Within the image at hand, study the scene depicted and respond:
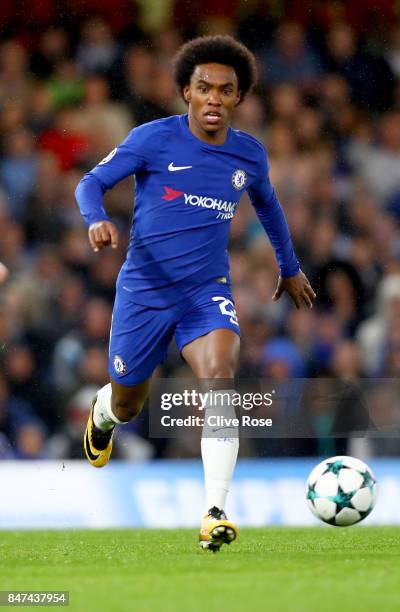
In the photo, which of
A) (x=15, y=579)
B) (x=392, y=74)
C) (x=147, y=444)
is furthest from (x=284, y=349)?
(x=15, y=579)

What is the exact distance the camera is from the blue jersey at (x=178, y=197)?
20.3ft

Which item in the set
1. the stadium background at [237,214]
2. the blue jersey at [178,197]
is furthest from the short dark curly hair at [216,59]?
the stadium background at [237,214]

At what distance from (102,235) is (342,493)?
6.04 ft

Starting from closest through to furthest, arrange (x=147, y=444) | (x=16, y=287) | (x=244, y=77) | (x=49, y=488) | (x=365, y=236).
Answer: (x=244, y=77) → (x=49, y=488) → (x=147, y=444) → (x=16, y=287) → (x=365, y=236)

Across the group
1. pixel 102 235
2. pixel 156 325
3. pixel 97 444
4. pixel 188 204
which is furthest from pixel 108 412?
pixel 102 235

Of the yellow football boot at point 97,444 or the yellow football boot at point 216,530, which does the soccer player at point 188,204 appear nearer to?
the yellow football boot at point 216,530

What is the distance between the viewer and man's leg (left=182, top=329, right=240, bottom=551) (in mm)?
5562

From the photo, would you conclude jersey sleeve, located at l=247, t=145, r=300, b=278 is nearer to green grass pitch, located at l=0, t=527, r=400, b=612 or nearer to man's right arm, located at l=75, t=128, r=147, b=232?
man's right arm, located at l=75, t=128, r=147, b=232

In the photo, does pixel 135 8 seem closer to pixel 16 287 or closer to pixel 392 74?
pixel 392 74

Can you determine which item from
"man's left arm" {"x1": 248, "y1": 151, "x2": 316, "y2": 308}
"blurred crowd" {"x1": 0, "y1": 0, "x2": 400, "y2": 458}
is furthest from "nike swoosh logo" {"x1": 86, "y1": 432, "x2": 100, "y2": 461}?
"blurred crowd" {"x1": 0, "y1": 0, "x2": 400, "y2": 458}

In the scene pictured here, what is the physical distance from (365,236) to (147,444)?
2.90 metres

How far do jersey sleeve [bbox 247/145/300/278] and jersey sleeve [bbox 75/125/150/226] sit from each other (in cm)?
63

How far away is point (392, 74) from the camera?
41.3 ft

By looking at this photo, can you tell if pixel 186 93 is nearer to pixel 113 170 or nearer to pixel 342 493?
pixel 113 170
